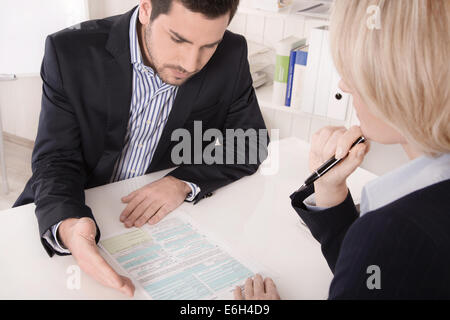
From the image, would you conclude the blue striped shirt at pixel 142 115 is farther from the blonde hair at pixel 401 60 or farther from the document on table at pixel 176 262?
the blonde hair at pixel 401 60

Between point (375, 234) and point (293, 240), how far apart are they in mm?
480

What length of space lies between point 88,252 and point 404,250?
64cm

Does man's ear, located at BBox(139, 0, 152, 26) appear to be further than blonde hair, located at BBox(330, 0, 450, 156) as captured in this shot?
Yes

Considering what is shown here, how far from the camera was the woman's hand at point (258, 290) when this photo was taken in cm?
94

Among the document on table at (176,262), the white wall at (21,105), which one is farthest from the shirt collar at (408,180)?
Result: the white wall at (21,105)

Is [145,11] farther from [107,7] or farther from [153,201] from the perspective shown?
[107,7]

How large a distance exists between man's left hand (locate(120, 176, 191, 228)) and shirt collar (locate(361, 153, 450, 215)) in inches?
22.2

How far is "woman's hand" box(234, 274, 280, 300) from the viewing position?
3.08ft

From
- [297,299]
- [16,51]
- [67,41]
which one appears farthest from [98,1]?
[297,299]

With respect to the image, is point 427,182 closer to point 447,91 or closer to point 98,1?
point 447,91

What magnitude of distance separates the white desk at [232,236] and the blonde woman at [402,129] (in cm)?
31

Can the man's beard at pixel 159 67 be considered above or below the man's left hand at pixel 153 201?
above

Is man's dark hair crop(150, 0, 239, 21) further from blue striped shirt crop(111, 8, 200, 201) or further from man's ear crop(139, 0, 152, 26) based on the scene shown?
blue striped shirt crop(111, 8, 200, 201)

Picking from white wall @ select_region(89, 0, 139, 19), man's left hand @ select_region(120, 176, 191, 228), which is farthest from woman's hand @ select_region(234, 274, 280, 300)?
white wall @ select_region(89, 0, 139, 19)
